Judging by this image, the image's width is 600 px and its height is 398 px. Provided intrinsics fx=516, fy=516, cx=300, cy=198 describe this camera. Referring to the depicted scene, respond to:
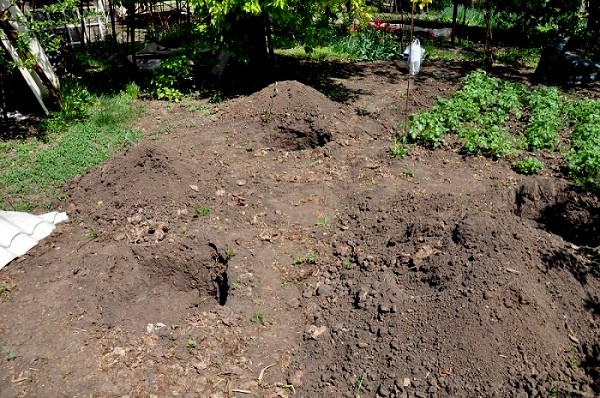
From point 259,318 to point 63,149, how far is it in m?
4.02

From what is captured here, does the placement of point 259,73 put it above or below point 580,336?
above

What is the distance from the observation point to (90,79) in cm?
936

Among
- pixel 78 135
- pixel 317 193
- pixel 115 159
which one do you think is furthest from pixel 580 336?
pixel 78 135

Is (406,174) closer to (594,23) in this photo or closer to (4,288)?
(4,288)

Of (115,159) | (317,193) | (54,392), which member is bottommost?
(54,392)

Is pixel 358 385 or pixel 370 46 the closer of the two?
pixel 358 385

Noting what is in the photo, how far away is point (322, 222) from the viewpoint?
5215 millimetres

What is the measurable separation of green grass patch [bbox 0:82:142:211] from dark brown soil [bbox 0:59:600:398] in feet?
1.28

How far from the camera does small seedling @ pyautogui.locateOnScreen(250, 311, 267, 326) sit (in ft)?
13.3

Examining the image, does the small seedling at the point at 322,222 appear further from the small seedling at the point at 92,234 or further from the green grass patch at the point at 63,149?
the green grass patch at the point at 63,149

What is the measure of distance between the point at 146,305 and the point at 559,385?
3.09 metres

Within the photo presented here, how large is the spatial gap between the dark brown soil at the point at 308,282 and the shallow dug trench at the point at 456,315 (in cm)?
1

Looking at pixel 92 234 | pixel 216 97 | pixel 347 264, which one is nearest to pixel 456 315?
pixel 347 264

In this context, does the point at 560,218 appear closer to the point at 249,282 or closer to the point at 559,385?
the point at 559,385
